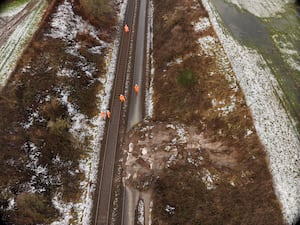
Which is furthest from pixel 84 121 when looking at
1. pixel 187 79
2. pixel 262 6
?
pixel 262 6

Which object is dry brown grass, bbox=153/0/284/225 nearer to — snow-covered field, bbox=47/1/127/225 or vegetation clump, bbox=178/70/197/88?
vegetation clump, bbox=178/70/197/88

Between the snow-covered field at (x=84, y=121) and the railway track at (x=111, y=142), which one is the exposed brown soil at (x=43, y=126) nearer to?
the snow-covered field at (x=84, y=121)

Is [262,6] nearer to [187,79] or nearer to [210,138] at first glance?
[187,79]

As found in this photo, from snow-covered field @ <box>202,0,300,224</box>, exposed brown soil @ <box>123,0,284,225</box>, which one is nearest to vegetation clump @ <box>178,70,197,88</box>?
exposed brown soil @ <box>123,0,284,225</box>

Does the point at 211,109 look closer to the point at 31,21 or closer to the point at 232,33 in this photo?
the point at 232,33

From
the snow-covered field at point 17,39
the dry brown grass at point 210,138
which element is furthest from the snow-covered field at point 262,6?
the snow-covered field at point 17,39

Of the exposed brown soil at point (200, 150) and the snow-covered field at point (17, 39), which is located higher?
the snow-covered field at point (17, 39)

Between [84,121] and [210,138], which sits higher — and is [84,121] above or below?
below
